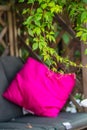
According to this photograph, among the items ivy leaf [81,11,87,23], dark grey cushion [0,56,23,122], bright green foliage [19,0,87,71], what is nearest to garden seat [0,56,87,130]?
dark grey cushion [0,56,23,122]

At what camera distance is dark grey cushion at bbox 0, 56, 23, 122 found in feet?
11.3

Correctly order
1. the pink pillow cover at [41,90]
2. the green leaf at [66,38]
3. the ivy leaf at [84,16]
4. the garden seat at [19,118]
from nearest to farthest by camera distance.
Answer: the garden seat at [19,118]
the ivy leaf at [84,16]
the pink pillow cover at [41,90]
the green leaf at [66,38]

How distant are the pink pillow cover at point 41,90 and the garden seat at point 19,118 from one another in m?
0.07

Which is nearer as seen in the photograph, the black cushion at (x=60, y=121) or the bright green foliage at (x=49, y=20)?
the black cushion at (x=60, y=121)

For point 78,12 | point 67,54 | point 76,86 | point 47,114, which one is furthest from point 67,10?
point 47,114

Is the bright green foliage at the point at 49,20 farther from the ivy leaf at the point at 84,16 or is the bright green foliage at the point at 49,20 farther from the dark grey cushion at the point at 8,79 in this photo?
the dark grey cushion at the point at 8,79

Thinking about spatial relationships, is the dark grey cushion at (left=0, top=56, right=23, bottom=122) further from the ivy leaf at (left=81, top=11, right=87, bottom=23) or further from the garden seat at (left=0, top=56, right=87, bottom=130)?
the ivy leaf at (left=81, top=11, right=87, bottom=23)

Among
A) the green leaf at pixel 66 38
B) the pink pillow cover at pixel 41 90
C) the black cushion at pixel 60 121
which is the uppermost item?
the green leaf at pixel 66 38

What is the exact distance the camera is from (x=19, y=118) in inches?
136

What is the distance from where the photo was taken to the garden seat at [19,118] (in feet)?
9.93

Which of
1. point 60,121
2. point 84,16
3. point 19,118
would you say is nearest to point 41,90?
point 19,118

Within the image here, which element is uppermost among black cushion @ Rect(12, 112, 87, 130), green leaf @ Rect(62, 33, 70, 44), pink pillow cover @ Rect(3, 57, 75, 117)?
green leaf @ Rect(62, 33, 70, 44)

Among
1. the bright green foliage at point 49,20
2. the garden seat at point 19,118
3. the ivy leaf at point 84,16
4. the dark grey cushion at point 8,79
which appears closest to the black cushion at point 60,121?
the garden seat at point 19,118

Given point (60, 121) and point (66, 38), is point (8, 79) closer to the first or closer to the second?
point (66, 38)
